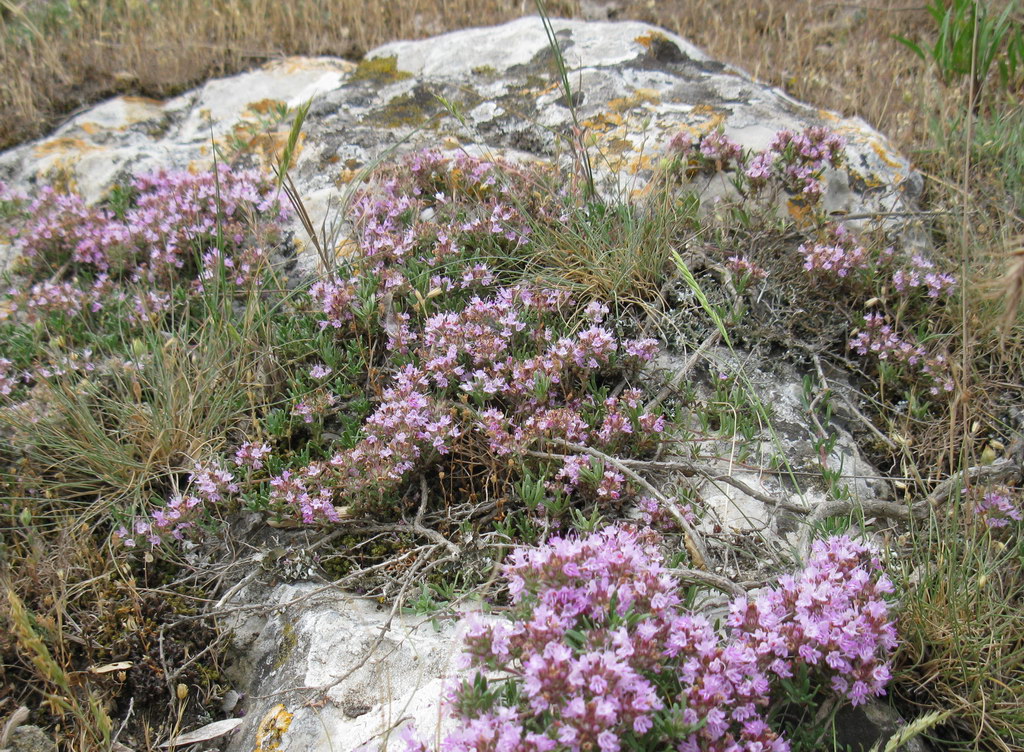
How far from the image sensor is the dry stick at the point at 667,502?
264 cm

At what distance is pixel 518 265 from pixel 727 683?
92.9 inches

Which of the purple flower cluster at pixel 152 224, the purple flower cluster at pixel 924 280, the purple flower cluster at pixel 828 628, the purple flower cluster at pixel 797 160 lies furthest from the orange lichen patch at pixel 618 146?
the purple flower cluster at pixel 828 628

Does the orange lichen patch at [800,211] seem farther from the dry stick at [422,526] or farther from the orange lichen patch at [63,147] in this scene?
the orange lichen patch at [63,147]

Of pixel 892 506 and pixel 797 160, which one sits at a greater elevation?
pixel 797 160

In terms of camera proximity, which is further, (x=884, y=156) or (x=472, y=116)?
(x=472, y=116)

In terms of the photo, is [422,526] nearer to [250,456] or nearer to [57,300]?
[250,456]

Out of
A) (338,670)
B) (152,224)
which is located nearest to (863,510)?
(338,670)

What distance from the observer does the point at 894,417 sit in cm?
340

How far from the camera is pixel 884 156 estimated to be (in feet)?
14.5

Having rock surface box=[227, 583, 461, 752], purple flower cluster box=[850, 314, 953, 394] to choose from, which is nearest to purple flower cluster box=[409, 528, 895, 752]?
rock surface box=[227, 583, 461, 752]

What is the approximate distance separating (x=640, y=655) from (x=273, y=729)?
1.22 m

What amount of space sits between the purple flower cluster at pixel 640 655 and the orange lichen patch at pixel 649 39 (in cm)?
408

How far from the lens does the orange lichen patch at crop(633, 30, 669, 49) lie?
209 inches

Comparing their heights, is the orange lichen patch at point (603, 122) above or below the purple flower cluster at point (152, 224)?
above
